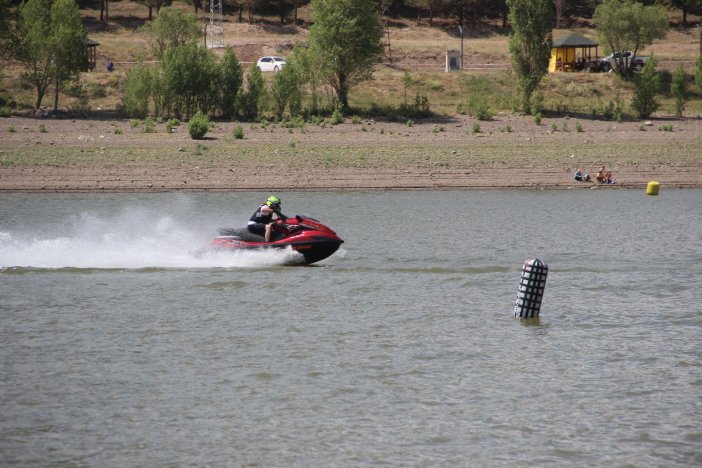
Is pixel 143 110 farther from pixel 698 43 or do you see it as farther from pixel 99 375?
pixel 698 43

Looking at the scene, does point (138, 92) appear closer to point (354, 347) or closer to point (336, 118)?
point (336, 118)

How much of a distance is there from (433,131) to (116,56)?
35.5 meters

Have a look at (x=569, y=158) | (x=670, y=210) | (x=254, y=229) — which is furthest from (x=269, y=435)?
(x=569, y=158)

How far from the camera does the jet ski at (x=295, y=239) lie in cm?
2209

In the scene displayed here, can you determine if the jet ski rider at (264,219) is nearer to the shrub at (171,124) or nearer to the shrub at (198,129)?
the shrub at (198,129)

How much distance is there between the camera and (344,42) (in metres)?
55.8

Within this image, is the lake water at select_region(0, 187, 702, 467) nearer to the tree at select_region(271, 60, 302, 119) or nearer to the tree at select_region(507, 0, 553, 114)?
the tree at select_region(271, 60, 302, 119)

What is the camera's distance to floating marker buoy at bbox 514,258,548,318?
1706 centimetres

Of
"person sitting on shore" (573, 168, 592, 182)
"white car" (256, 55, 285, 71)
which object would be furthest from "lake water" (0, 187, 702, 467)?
"white car" (256, 55, 285, 71)

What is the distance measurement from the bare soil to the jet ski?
13330 mm

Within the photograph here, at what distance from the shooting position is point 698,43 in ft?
283

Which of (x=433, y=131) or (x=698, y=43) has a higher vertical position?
(x=698, y=43)

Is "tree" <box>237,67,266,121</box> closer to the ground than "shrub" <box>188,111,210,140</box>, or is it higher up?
higher up

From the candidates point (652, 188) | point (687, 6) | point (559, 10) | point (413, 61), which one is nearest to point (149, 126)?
point (652, 188)
